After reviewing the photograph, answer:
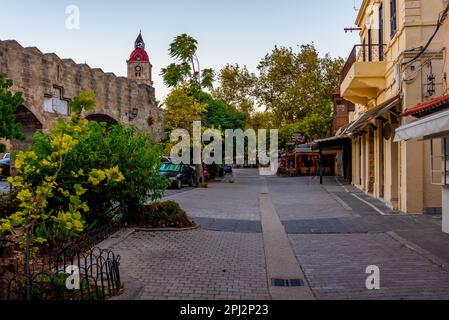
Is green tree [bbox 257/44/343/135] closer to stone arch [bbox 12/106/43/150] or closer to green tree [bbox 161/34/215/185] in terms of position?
green tree [bbox 161/34/215/185]

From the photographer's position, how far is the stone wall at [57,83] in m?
15.5

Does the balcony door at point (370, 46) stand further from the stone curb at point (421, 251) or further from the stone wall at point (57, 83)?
the stone wall at point (57, 83)

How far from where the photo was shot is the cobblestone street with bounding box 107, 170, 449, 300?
5.47 meters

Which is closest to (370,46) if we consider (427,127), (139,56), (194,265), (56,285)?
(427,127)

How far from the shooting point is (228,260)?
717 cm

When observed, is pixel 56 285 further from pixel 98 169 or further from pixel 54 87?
pixel 54 87

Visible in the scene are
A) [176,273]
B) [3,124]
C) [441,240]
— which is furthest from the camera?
[441,240]

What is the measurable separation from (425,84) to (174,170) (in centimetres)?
1480

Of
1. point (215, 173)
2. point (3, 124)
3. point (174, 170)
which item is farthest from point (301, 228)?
point (215, 173)

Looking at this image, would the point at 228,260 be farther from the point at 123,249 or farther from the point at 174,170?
the point at 174,170

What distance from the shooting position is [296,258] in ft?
24.2

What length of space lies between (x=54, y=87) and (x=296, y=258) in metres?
13.8

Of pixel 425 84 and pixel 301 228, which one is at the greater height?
pixel 425 84

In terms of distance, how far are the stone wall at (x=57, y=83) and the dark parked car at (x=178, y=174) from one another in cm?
354
